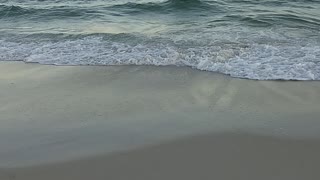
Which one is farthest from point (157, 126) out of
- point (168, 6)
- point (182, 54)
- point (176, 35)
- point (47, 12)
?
point (47, 12)

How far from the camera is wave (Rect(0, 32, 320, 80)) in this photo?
6.88 metres

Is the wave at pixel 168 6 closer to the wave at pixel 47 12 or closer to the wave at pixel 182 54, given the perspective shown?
the wave at pixel 47 12

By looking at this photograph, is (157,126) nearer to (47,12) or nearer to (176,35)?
(176,35)

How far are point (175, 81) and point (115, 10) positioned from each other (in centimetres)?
715

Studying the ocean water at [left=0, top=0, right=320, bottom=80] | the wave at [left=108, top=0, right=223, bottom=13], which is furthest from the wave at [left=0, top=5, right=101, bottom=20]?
the wave at [left=108, top=0, right=223, bottom=13]

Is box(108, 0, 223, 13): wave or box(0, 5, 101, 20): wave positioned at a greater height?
box(108, 0, 223, 13): wave

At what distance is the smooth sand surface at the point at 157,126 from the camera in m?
4.12

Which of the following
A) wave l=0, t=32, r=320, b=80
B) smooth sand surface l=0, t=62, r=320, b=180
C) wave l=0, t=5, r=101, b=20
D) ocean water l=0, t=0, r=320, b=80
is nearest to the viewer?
smooth sand surface l=0, t=62, r=320, b=180

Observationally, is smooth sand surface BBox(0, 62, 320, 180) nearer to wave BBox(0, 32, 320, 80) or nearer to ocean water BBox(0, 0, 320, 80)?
wave BBox(0, 32, 320, 80)

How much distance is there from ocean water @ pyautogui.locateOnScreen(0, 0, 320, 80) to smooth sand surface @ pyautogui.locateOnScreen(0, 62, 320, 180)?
2.23 ft

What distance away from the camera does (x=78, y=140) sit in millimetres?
4766

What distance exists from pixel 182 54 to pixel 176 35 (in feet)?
5.56

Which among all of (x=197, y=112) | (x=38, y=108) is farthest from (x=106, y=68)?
(x=197, y=112)

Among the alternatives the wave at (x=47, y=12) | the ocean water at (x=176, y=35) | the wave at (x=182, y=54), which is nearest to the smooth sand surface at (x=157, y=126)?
the wave at (x=182, y=54)
